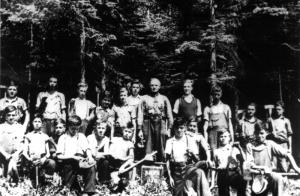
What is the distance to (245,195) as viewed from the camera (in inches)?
247

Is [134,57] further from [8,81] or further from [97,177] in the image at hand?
[97,177]

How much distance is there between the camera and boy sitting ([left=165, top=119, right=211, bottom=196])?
6113 mm

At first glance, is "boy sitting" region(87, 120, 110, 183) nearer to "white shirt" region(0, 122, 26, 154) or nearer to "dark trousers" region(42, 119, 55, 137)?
"dark trousers" region(42, 119, 55, 137)

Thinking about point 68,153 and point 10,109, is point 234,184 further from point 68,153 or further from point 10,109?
point 10,109

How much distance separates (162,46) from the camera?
38.8 feet

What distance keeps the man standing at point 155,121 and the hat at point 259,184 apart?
2.06m

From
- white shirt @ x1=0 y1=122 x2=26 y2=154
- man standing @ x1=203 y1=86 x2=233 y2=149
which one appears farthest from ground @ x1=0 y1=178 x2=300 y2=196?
man standing @ x1=203 y1=86 x2=233 y2=149

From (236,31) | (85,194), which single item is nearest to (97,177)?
(85,194)

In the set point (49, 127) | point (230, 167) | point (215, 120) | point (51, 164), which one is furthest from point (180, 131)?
point (49, 127)

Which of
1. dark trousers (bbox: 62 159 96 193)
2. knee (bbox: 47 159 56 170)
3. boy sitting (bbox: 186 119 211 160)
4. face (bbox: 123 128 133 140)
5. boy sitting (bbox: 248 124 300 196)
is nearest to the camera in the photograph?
boy sitting (bbox: 248 124 300 196)

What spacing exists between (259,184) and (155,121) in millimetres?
2388

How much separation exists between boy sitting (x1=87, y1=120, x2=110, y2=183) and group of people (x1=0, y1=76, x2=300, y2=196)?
0.02m

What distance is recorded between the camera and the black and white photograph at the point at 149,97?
6555mm

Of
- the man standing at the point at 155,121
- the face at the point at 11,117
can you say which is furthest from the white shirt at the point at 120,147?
the face at the point at 11,117
